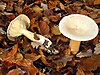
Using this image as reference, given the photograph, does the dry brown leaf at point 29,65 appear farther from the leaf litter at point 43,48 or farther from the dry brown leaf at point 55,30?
the dry brown leaf at point 55,30

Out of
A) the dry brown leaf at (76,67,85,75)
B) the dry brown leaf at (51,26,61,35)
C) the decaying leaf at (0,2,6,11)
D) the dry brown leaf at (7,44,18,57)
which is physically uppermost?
the decaying leaf at (0,2,6,11)

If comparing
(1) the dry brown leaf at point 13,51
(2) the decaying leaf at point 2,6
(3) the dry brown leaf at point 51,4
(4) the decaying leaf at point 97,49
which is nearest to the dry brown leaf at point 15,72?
(1) the dry brown leaf at point 13,51

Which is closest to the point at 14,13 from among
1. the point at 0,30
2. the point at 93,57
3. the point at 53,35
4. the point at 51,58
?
the point at 0,30

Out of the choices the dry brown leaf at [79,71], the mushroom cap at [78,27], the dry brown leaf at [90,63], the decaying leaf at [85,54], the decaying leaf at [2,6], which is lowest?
the dry brown leaf at [79,71]

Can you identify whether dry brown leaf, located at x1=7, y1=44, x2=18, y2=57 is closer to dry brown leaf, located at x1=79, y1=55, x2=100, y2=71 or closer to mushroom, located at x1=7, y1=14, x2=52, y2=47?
mushroom, located at x1=7, y1=14, x2=52, y2=47

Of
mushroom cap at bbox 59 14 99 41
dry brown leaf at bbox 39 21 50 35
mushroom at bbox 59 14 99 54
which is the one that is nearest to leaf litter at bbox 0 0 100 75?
dry brown leaf at bbox 39 21 50 35

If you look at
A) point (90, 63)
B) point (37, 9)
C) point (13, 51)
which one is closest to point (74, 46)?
point (90, 63)

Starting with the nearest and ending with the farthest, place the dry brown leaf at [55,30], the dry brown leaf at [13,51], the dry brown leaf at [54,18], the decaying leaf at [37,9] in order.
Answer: the dry brown leaf at [13,51] < the dry brown leaf at [55,30] < the dry brown leaf at [54,18] < the decaying leaf at [37,9]
